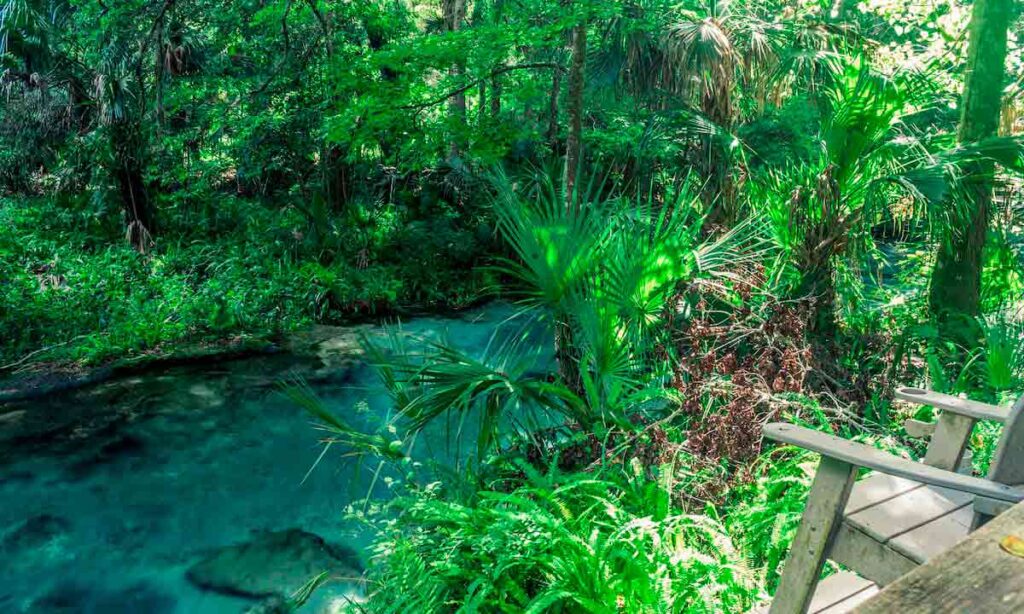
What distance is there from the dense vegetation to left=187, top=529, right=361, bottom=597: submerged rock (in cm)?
40

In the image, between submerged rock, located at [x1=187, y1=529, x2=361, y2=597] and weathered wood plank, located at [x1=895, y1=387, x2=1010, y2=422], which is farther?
submerged rock, located at [x1=187, y1=529, x2=361, y2=597]

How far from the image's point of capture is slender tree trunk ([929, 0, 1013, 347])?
544cm

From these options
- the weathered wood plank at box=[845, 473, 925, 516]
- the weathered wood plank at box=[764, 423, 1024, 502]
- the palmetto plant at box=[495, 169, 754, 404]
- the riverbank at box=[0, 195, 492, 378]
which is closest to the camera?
the weathered wood plank at box=[764, 423, 1024, 502]

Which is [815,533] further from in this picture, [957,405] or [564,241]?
[564,241]

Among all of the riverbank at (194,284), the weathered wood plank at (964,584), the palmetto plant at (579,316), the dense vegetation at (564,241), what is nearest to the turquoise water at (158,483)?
the dense vegetation at (564,241)

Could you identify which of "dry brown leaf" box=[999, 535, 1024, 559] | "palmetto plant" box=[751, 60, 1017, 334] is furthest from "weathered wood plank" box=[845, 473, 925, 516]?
"palmetto plant" box=[751, 60, 1017, 334]

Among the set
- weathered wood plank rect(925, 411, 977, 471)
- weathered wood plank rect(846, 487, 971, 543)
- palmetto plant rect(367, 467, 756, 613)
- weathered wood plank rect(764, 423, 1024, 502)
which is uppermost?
weathered wood plank rect(764, 423, 1024, 502)

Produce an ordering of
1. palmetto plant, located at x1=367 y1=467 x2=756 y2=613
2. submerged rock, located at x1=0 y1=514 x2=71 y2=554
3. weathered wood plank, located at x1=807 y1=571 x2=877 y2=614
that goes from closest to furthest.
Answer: weathered wood plank, located at x1=807 y1=571 x2=877 y2=614
palmetto plant, located at x1=367 y1=467 x2=756 y2=613
submerged rock, located at x1=0 y1=514 x2=71 y2=554

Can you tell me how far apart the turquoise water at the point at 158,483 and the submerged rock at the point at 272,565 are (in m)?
0.10

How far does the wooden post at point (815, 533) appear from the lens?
6.02 ft

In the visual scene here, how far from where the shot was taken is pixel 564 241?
3617 millimetres

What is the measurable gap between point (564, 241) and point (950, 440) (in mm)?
1871

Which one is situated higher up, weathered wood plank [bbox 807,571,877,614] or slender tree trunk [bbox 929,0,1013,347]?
slender tree trunk [bbox 929,0,1013,347]

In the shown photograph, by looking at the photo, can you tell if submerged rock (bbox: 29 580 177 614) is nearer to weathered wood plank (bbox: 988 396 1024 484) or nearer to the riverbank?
the riverbank
